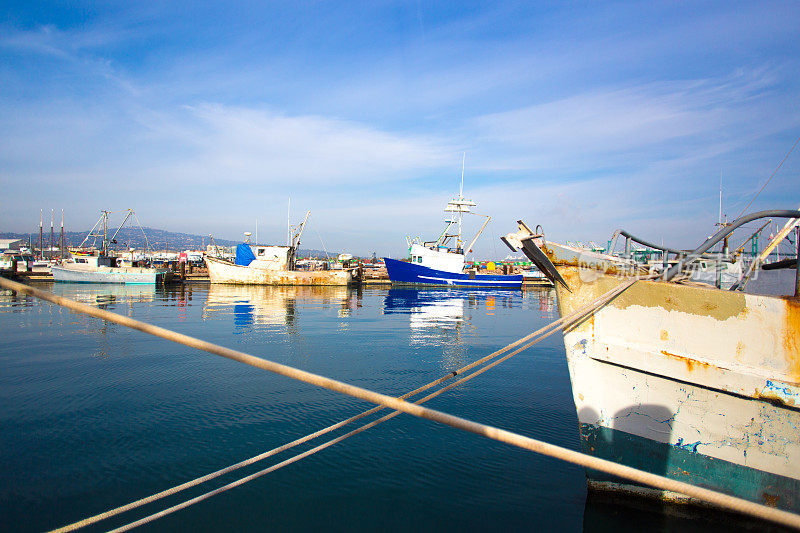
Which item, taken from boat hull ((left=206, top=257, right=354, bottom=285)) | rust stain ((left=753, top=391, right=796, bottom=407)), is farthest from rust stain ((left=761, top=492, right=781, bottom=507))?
boat hull ((left=206, top=257, right=354, bottom=285))

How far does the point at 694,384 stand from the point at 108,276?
43766 mm

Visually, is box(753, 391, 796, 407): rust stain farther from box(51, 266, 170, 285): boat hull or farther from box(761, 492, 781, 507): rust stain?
box(51, 266, 170, 285): boat hull

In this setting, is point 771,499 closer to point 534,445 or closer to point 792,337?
point 792,337

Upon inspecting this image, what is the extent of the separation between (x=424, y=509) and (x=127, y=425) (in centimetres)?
451

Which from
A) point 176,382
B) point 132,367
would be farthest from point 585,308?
point 132,367

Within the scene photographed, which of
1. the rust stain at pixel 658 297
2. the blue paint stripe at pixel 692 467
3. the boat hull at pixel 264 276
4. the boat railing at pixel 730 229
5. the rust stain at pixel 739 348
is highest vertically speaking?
the boat railing at pixel 730 229

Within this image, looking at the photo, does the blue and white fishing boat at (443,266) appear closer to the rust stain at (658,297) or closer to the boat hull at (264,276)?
the boat hull at (264,276)

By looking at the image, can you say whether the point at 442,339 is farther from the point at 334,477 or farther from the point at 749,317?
the point at 749,317

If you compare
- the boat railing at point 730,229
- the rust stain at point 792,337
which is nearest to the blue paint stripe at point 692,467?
the rust stain at point 792,337

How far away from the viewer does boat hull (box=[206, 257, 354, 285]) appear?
39.6 m

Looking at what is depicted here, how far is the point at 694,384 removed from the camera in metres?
3.72

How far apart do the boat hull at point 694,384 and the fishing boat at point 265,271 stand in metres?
37.2

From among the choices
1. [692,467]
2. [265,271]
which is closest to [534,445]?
[692,467]

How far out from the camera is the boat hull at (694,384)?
3.47m
